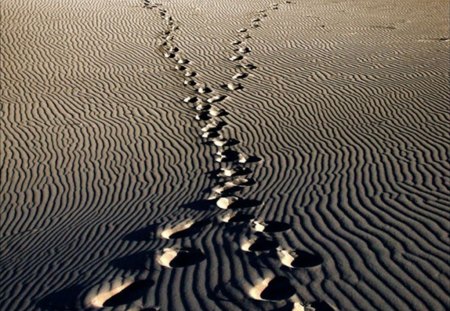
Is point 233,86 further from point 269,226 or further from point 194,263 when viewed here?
point 194,263

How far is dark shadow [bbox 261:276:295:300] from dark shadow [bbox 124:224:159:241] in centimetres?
184

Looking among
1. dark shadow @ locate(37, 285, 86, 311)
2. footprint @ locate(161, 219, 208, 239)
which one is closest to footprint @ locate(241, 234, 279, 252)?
footprint @ locate(161, 219, 208, 239)

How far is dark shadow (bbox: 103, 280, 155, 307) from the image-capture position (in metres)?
4.97

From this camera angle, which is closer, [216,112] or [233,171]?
[233,171]

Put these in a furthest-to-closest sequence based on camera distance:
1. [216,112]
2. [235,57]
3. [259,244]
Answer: [235,57]
[216,112]
[259,244]

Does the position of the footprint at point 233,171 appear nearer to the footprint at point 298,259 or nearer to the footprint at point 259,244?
the footprint at point 259,244

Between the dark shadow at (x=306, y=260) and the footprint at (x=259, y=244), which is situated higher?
the dark shadow at (x=306, y=260)

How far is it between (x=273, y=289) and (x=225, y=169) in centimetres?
356

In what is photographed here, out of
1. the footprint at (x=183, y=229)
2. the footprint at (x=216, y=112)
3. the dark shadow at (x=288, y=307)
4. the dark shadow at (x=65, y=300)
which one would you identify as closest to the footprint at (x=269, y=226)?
the footprint at (x=183, y=229)

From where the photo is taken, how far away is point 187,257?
5703 mm

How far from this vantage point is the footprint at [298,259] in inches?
208

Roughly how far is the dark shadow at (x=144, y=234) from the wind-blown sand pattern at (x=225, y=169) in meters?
0.03

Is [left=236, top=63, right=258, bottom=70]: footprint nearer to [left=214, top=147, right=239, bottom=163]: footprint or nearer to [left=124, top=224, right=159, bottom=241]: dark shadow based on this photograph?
[left=214, top=147, right=239, bottom=163]: footprint

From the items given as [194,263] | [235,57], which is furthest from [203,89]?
[194,263]
